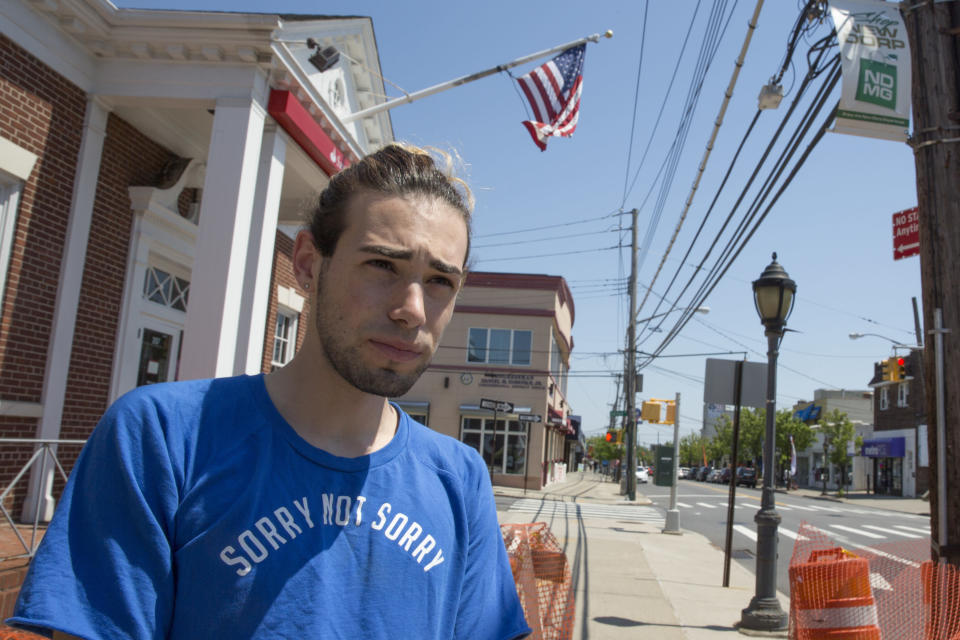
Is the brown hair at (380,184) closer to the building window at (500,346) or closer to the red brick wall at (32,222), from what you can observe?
the red brick wall at (32,222)

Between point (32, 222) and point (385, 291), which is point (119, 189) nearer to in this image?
point (32, 222)

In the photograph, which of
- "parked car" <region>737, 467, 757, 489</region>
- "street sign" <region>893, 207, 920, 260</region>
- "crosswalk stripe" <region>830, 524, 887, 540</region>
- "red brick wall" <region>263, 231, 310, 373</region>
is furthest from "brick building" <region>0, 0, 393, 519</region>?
"parked car" <region>737, 467, 757, 489</region>

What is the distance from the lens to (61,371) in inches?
283

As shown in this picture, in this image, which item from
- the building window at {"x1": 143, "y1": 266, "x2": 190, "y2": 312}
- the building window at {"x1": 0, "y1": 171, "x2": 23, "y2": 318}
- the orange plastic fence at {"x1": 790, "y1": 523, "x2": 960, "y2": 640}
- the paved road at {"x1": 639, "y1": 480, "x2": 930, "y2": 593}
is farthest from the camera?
the paved road at {"x1": 639, "y1": 480, "x2": 930, "y2": 593}

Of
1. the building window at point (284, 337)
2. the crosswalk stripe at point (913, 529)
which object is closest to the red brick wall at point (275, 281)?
the building window at point (284, 337)

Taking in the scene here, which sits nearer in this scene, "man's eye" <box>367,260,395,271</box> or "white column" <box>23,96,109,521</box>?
"man's eye" <box>367,260,395,271</box>

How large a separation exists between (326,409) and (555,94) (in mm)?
9048

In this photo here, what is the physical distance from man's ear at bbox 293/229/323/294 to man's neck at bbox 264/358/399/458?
0.20m

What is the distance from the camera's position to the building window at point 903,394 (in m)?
42.9

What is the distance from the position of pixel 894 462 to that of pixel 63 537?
52.3 metres

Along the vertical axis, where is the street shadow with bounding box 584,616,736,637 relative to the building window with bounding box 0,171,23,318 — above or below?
below

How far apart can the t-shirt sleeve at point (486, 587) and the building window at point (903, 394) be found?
4907cm

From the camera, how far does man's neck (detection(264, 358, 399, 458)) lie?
4.66ft

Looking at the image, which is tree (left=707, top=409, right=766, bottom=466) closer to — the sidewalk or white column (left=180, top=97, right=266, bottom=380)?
the sidewalk
